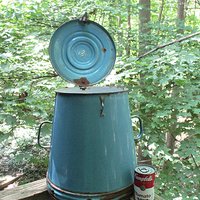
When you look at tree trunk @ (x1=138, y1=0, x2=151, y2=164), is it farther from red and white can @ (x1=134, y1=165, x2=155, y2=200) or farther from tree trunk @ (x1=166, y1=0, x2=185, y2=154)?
red and white can @ (x1=134, y1=165, x2=155, y2=200)

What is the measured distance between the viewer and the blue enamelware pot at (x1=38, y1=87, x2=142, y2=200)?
0.94 metres

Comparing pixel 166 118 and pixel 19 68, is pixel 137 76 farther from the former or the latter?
pixel 19 68

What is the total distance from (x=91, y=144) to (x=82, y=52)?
0.44 metres

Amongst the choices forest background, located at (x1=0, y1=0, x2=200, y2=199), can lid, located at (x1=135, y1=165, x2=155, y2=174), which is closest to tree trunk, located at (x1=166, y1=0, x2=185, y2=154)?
forest background, located at (x1=0, y1=0, x2=200, y2=199)

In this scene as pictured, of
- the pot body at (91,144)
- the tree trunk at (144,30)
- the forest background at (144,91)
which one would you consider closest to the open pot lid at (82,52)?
the pot body at (91,144)

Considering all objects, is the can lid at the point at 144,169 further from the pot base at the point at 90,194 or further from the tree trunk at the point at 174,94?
the tree trunk at the point at 174,94

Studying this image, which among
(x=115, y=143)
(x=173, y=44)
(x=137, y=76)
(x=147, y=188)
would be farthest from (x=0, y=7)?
(x=147, y=188)

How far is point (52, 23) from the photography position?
3.18 metres

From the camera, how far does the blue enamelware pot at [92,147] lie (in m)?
0.94

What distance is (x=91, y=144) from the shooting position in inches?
36.9

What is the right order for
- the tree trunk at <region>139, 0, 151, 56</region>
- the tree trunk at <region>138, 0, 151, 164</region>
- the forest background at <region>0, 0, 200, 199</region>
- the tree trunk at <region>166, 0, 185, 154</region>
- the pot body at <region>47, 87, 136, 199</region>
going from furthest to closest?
1. the tree trunk at <region>139, 0, 151, 56</region>
2. the tree trunk at <region>138, 0, 151, 164</region>
3. the tree trunk at <region>166, 0, 185, 154</region>
4. the forest background at <region>0, 0, 200, 199</region>
5. the pot body at <region>47, 87, 136, 199</region>

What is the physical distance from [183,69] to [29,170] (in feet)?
8.68

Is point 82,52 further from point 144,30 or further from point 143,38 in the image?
point 144,30

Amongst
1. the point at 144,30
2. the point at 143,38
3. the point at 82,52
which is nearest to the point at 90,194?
the point at 82,52
